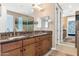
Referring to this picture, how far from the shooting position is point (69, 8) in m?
2.10

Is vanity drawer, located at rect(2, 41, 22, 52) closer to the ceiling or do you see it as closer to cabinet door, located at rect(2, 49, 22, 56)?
cabinet door, located at rect(2, 49, 22, 56)

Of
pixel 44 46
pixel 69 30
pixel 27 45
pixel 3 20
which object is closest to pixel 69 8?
pixel 69 30

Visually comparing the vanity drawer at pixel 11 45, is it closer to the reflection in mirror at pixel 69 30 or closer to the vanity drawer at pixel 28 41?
the vanity drawer at pixel 28 41

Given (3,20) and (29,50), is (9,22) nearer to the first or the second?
(3,20)

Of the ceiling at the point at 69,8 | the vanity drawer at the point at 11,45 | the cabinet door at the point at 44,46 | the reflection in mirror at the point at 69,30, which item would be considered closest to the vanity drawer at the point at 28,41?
the vanity drawer at the point at 11,45

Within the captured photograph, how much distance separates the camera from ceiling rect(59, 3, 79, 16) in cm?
209

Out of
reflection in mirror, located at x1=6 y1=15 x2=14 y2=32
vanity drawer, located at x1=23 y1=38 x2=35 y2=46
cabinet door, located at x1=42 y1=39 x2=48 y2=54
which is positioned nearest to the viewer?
reflection in mirror, located at x1=6 y1=15 x2=14 y2=32

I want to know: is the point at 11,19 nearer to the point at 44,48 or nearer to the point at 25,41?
the point at 25,41

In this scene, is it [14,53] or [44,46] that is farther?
[44,46]

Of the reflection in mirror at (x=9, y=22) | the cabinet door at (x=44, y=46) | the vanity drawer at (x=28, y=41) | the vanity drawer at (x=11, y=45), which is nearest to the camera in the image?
the vanity drawer at (x=11, y=45)

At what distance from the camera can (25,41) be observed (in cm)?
215

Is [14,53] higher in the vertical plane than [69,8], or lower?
lower

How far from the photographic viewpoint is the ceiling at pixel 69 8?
209cm

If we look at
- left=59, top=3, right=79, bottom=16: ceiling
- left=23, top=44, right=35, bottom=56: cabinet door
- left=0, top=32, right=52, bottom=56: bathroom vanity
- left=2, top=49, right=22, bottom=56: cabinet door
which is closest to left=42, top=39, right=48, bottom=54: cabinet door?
left=0, top=32, right=52, bottom=56: bathroom vanity
